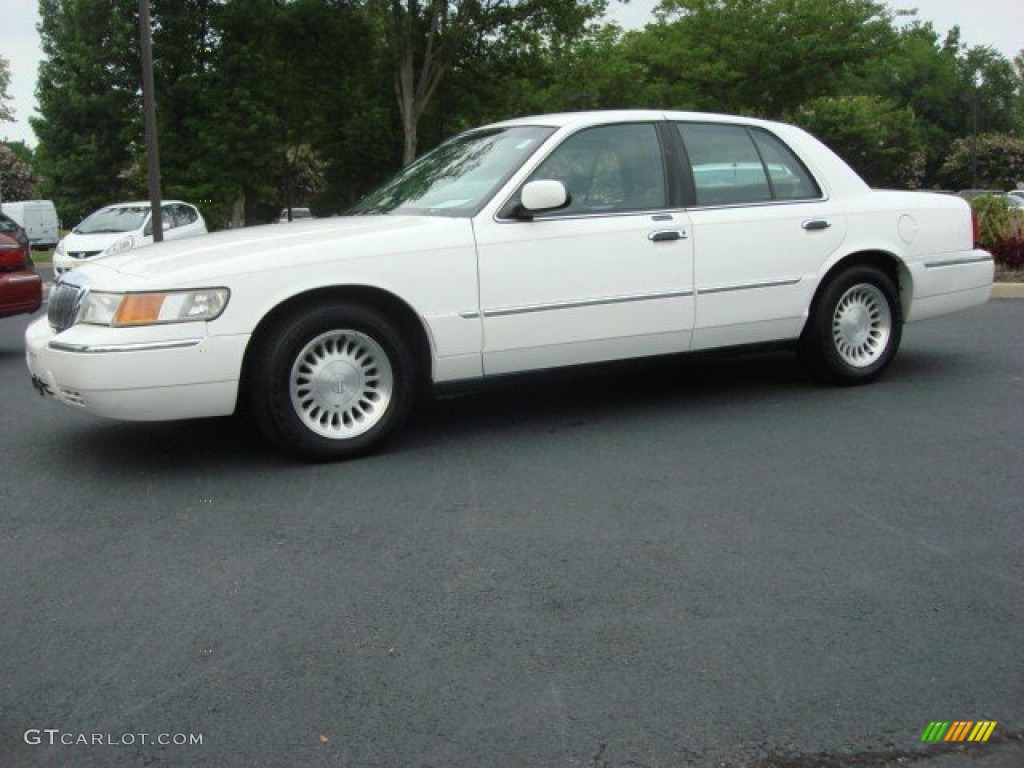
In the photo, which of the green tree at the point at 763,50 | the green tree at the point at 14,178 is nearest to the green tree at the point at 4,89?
the green tree at the point at 14,178

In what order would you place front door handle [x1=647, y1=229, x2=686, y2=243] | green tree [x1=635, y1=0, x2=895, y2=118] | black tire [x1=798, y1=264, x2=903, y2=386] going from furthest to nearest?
green tree [x1=635, y1=0, x2=895, y2=118], black tire [x1=798, y1=264, x2=903, y2=386], front door handle [x1=647, y1=229, x2=686, y2=243]

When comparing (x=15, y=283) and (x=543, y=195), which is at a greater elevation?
(x=543, y=195)

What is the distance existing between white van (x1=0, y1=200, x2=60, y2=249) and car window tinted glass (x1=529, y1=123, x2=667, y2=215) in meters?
39.7

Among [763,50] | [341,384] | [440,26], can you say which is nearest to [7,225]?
[341,384]

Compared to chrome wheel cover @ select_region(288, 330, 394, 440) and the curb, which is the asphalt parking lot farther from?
the curb

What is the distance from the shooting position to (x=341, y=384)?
5.32 meters

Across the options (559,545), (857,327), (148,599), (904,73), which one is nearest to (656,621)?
(559,545)

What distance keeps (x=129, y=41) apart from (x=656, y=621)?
3401 centimetres

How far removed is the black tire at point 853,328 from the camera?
6586mm

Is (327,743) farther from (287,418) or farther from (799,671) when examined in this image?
(287,418)

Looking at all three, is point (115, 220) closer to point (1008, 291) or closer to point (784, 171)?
point (1008, 291)

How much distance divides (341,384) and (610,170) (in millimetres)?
1912

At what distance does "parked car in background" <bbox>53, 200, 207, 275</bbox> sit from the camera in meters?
18.9

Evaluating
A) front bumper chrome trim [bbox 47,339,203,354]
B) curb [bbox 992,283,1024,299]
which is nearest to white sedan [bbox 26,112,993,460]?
front bumper chrome trim [bbox 47,339,203,354]
